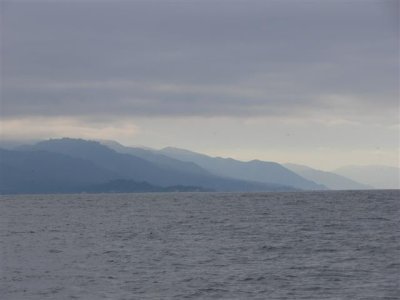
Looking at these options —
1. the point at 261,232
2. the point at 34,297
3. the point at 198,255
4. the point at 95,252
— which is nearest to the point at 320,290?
the point at 34,297

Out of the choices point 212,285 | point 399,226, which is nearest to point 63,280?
point 212,285

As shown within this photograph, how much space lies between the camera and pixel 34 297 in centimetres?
3772

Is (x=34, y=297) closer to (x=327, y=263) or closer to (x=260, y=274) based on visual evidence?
(x=260, y=274)

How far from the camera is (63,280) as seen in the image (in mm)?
42875

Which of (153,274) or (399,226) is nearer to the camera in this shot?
(153,274)

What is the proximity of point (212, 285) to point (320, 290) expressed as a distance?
579 centimetres

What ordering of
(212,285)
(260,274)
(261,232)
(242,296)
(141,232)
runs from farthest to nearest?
(141,232), (261,232), (260,274), (212,285), (242,296)

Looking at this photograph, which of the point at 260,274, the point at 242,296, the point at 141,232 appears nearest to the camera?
the point at 242,296

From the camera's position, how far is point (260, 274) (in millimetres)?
44281

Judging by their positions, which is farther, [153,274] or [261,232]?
[261,232]

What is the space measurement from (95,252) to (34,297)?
20.3m

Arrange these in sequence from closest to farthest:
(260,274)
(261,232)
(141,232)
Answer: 1. (260,274)
2. (261,232)
3. (141,232)

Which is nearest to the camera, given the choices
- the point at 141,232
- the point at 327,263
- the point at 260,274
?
the point at 260,274

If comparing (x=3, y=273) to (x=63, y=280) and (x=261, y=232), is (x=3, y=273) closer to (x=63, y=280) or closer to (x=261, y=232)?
(x=63, y=280)
